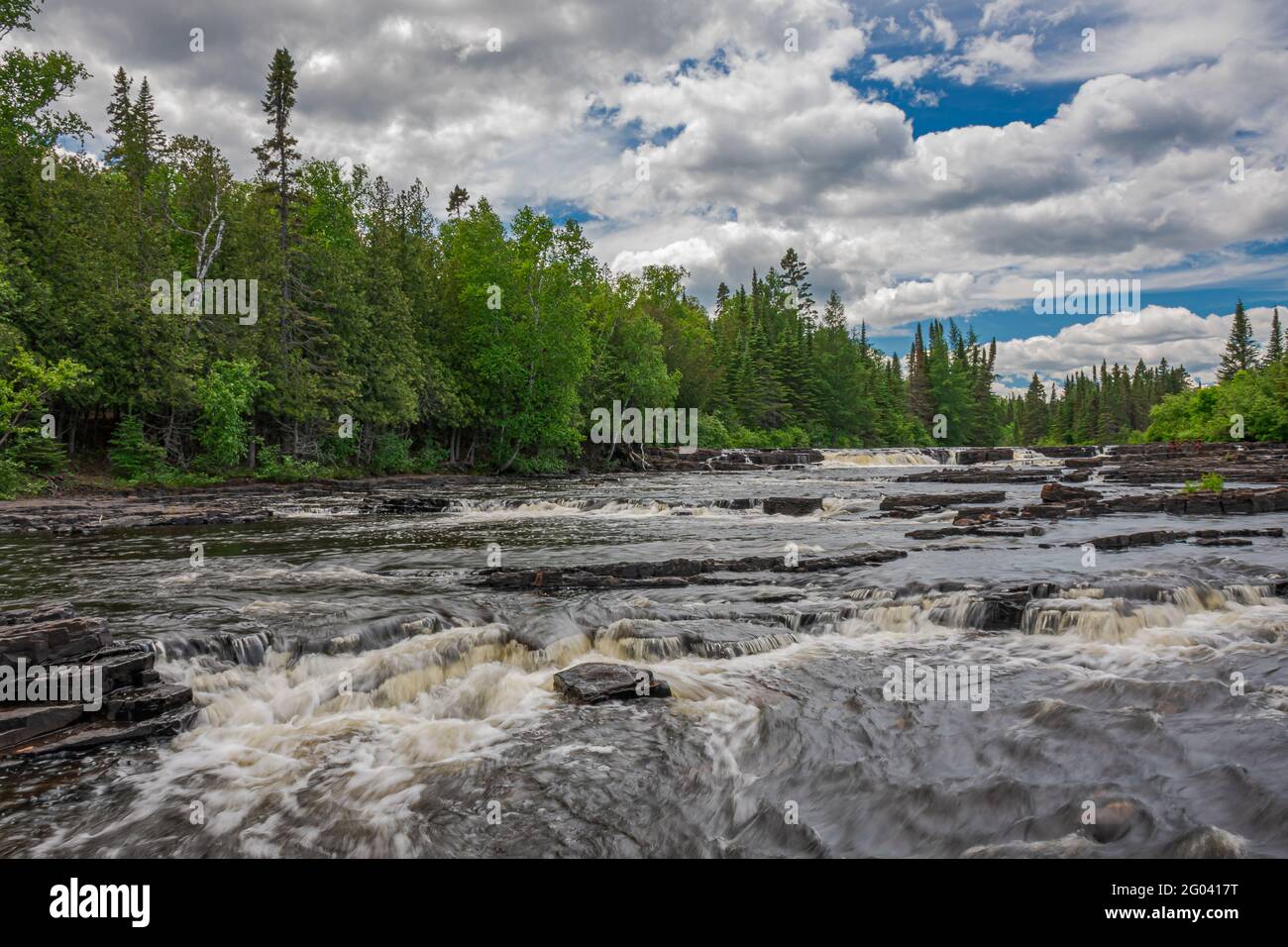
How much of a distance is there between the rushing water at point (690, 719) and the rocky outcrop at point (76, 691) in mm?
305

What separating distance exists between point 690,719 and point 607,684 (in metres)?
1.15

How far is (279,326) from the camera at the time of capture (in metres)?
35.6

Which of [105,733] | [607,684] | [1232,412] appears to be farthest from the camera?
[1232,412]

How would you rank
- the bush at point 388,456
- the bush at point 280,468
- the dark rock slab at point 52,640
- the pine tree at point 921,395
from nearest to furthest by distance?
the dark rock slab at point 52,640, the bush at point 280,468, the bush at point 388,456, the pine tree at point 921,395

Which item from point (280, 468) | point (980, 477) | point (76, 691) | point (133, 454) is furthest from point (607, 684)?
point (980, 477)

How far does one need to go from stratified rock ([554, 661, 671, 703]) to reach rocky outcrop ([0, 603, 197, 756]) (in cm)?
401

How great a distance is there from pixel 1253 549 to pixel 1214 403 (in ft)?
177

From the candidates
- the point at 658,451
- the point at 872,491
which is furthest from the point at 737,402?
the point at 872,491

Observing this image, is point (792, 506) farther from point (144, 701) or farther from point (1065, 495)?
point (144, 701)

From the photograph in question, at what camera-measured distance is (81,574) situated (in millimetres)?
13742

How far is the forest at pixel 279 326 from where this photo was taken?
28016 mm

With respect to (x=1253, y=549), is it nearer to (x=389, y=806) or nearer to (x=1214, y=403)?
(x=389, y=806)

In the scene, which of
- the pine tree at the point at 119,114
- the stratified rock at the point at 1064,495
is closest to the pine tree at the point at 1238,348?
the stratified rock at the point at 1064,495

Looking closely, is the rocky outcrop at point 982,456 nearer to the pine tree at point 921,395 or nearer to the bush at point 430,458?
the bush at point 430,458
